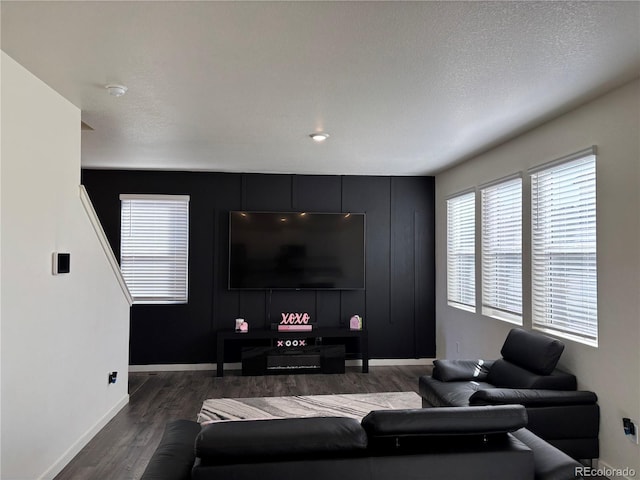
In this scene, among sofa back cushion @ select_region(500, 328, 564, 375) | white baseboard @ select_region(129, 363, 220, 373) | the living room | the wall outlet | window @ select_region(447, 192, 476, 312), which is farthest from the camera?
white baseboard @ select_region(129, 363, 220, 373)

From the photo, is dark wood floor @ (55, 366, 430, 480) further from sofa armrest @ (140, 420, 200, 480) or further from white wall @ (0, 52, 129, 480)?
sofa armrest @ (140, 420, 200, 480)

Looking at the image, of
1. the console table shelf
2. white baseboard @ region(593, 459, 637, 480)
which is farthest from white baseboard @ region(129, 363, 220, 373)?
white baseboard @ region(593, 459, 637, 480)

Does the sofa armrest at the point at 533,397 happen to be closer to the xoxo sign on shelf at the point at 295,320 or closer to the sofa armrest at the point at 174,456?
the sofa armrest at the point at 174,456

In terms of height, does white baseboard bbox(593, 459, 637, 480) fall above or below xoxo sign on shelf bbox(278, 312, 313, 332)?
below

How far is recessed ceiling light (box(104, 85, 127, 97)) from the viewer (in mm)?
3186

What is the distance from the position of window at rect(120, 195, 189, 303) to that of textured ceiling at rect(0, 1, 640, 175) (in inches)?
75.2

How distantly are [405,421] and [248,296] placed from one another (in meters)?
4.75

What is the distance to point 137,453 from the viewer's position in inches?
144

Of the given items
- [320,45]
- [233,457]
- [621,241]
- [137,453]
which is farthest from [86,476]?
[621,241]

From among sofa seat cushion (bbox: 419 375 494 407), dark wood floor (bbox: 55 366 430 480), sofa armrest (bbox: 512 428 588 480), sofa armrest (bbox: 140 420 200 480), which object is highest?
sofa armrest (bbox: 140 420 200 480)

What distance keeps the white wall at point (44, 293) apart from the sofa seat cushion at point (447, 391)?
2.74 metres

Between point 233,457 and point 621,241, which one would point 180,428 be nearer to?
point 233,457

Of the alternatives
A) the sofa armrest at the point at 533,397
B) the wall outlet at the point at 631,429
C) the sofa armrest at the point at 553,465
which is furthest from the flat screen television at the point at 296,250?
the sofa armrest at the point at 553,465

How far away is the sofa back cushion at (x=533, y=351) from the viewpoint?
11.7 ft
